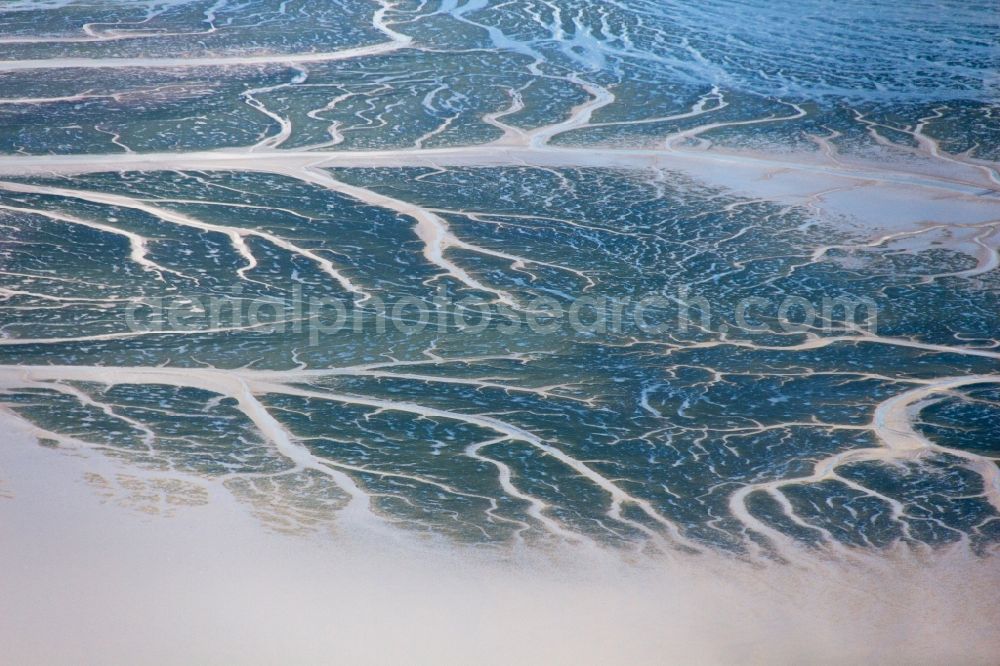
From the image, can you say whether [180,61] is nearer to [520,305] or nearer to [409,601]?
[520,305]

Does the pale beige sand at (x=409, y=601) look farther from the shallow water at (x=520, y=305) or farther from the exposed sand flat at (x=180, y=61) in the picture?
the exposed sand flat at (x=180, y=61)

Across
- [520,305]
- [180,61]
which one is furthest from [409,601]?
[180,61]

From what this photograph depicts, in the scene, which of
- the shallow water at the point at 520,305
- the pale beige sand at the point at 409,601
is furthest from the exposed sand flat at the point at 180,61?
the pale beige sand at the point at 409,601

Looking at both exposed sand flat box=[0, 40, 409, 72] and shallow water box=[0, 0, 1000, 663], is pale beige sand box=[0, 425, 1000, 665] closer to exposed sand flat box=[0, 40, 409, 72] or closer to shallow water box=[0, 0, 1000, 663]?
shallow water box=[0, 0, 1000, 663]

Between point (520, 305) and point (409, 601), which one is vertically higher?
point (520, 305)

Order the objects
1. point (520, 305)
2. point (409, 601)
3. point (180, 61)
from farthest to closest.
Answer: point (180, 61) → point (520, 305) → point (409, 601)

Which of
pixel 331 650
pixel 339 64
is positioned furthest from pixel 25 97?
pixel 331 650

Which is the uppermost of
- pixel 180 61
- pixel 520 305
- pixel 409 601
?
pixel 180 61

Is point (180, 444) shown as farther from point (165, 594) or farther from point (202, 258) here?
point (202, 258)
